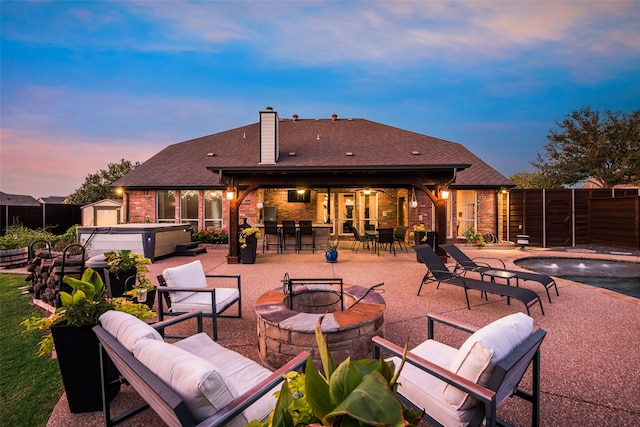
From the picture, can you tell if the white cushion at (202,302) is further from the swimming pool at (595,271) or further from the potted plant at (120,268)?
the swimming pool at (595,271)

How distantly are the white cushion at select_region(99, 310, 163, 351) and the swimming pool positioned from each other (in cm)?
807

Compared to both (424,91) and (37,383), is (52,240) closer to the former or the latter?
(37,383)

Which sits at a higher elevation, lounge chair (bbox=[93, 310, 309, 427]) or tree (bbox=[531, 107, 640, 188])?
tree (bbox=[531, 107, 640, 188])

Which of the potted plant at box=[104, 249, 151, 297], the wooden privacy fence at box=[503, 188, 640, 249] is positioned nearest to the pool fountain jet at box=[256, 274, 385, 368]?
the potted plant at box=[104, 249, 151, 297]

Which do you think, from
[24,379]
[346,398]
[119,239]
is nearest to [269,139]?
[119,239]

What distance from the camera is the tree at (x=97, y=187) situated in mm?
23234

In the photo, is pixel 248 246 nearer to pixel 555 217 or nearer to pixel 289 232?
pixel 289 232

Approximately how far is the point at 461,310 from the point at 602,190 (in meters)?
12.7

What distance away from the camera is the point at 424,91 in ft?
115

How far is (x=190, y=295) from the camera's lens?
3.89 metres

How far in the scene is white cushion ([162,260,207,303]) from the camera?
380 centimetres

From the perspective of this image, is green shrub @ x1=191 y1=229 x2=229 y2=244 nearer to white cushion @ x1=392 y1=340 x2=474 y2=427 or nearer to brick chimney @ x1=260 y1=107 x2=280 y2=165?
brick chimney @ x1=260 y1=107 x2=280 y2=165

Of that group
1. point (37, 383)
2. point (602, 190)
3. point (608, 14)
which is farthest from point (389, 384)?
point (602, 190)

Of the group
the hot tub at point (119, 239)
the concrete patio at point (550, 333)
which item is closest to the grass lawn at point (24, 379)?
the concrete patio at point (550, 333)
